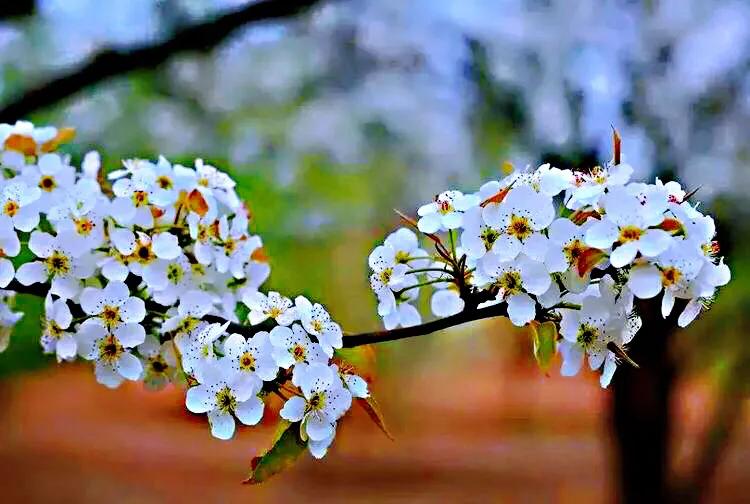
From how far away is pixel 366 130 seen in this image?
3141mm

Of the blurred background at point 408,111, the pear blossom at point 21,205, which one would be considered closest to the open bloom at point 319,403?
the pear blossom at point 21,205

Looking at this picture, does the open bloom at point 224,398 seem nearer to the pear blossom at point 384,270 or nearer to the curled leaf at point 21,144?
the pear blossom at point 384,270

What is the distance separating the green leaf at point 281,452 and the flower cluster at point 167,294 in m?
0.01

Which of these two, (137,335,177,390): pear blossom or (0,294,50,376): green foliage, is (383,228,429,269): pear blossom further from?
(0,294,50,376): green foliage

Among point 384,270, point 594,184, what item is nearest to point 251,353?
point 384,270

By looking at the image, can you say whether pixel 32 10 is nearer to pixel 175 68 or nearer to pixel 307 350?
pixel 175 68

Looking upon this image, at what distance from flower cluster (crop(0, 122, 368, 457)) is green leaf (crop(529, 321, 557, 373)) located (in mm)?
122

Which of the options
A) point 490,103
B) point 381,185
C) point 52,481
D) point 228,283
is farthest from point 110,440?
point 228,283

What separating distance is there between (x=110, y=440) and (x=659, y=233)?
714 cm

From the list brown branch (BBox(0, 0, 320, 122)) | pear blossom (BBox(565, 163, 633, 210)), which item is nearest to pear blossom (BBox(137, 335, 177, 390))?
pear blossom (BBox(565, 163, 633, 210))

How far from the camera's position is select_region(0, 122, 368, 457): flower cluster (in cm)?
59

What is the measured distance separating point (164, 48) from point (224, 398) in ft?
4.20

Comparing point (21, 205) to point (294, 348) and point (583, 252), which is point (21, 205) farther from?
point (583, 252)

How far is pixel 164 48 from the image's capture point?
173 centimetres
